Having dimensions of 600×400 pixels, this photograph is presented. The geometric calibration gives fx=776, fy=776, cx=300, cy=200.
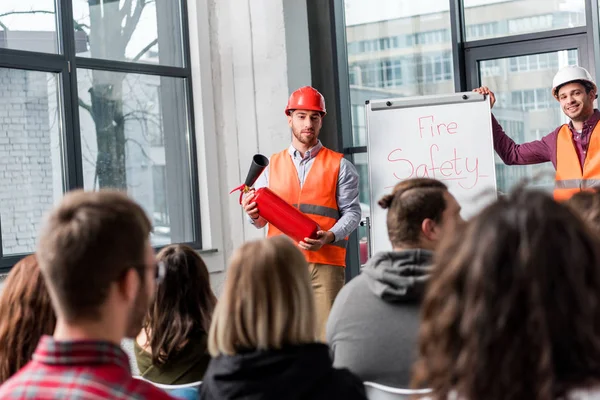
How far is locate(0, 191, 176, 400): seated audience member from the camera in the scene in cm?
112

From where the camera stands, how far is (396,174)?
425cm

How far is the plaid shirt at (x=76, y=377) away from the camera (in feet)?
3.63

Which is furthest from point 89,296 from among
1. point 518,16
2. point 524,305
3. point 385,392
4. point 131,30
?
point 518,16

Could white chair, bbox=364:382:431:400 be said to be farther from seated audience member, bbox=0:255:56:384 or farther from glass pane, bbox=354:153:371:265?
glass pane, bbox=354:153:371:265

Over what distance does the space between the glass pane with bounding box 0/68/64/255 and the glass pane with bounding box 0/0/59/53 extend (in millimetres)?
157

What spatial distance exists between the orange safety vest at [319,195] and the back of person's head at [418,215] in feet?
6.03

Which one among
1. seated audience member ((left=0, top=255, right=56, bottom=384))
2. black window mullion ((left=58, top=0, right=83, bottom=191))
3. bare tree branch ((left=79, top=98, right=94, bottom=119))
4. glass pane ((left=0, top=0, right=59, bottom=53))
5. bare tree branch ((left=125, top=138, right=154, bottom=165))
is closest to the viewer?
seated audience member ((left=0, top=255, right=56, bottom=384))

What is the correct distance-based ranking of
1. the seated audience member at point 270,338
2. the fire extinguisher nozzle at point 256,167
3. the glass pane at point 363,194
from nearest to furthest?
the seated audience member at point 270,338, the fire extinguisher nozzle at point 256,167, the glass pane at point 363,194

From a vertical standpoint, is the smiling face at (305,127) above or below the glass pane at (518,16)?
below

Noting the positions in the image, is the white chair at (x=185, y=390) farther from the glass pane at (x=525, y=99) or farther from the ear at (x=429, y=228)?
the glass pane at (x=525, y=99)

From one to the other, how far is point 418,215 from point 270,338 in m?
0.75

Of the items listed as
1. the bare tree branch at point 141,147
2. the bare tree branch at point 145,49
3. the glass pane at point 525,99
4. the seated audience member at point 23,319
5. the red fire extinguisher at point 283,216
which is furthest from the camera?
the bare tree branch at point 145,49

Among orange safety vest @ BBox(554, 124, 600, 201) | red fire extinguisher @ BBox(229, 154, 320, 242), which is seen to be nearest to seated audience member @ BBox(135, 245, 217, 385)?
red fire extinguisher @ BBox(229, 154, 320, 242)

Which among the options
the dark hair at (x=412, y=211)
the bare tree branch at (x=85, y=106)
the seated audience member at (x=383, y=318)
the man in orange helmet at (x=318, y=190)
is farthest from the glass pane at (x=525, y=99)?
the seated audience member at (x=383, y=318)
